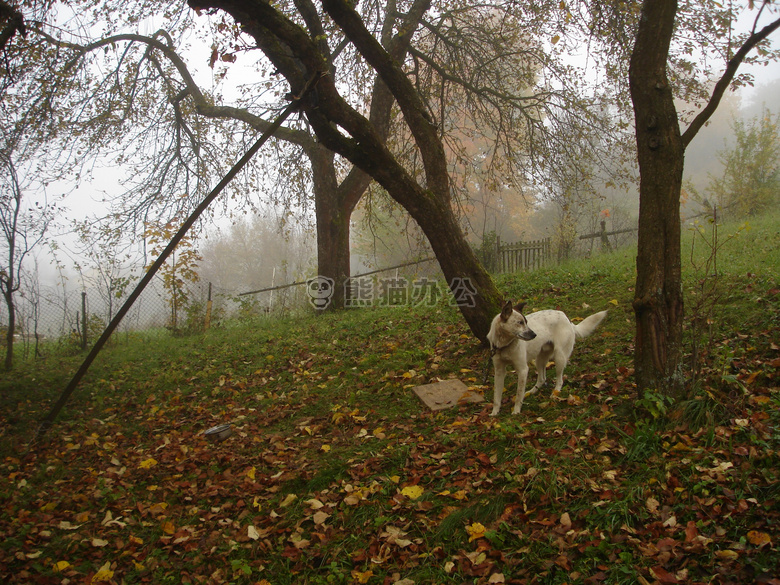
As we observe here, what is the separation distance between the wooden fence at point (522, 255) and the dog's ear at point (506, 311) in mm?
11196

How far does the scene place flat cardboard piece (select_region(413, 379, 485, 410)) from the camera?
5.51m

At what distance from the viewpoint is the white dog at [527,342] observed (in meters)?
4.62

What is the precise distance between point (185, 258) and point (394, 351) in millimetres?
8396

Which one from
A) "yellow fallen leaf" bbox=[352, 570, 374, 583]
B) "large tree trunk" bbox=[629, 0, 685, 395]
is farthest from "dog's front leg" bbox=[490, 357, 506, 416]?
"yellow fallen leaf" bbox=[352, 570, 374, 583]

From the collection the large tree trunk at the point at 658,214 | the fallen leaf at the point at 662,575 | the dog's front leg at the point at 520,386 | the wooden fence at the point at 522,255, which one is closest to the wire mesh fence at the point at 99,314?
the wooden fence at the point at 522,255

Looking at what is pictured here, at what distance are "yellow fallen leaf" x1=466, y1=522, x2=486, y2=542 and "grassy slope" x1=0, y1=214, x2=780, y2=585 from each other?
0.02 m

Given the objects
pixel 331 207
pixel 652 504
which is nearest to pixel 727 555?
pixel 652 504

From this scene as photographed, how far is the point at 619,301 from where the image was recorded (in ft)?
25.4

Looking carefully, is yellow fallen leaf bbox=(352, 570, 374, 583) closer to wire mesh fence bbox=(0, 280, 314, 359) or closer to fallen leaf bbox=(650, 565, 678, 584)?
fallen leaf bbox=(650, 565, 678, 584)

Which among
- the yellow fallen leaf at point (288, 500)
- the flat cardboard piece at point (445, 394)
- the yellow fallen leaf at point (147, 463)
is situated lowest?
the yellow fallen leaf at point (147, 463)

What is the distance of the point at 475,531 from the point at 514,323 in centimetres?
200

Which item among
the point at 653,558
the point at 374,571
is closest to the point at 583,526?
the point at 653,558

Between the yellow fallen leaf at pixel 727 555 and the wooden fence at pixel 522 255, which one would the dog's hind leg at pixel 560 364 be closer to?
the yellow fallen leaf at pixel 727 555

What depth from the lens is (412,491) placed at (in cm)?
380
